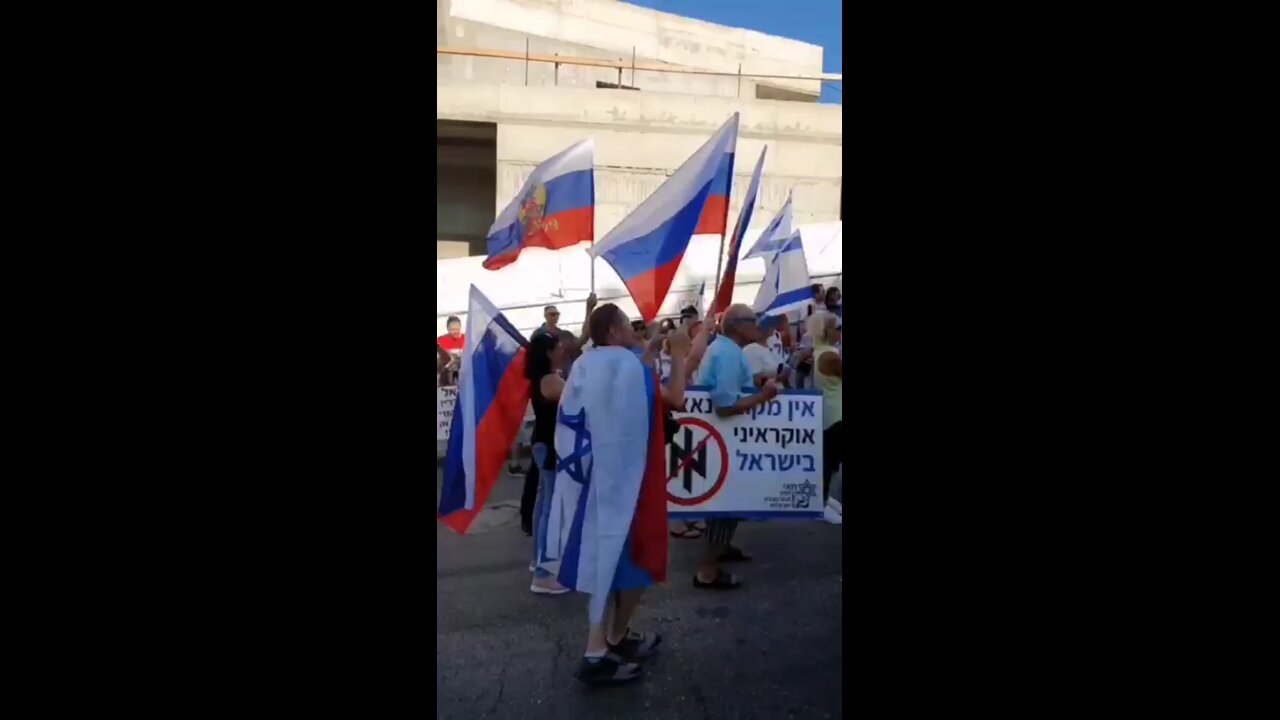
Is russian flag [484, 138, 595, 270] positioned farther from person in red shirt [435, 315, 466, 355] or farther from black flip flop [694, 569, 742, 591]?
person in red shirt [435, 315, 466, 355]

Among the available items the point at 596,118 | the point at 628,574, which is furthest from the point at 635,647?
the point at 596,118

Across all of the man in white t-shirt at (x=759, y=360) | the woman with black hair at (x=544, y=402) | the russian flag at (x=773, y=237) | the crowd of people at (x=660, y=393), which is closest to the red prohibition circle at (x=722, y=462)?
the crowd of people at (x=660, y=393)

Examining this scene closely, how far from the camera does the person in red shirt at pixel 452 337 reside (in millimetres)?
7638

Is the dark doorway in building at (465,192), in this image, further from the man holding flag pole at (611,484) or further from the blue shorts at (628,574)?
the blue shorts at (628,574)

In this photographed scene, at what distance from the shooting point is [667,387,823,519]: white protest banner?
15.0ft

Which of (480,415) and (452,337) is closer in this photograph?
(480,415)

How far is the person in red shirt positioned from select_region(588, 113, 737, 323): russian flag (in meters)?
3.81

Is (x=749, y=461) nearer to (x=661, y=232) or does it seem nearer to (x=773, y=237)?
(x=661, y=232)

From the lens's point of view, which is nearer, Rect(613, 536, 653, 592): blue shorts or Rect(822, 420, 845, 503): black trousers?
Rect(613, 536, 653, 592): blue shorts

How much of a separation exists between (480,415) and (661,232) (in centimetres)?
115

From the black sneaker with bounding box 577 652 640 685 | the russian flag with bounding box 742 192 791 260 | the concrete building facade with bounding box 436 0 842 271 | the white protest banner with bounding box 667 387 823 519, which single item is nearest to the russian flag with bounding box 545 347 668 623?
the black sneaker with bounding box 577 652 640 685

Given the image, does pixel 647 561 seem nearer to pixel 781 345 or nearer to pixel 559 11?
pixel 781 345

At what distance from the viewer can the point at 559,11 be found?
17.6 m

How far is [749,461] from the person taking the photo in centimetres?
464
